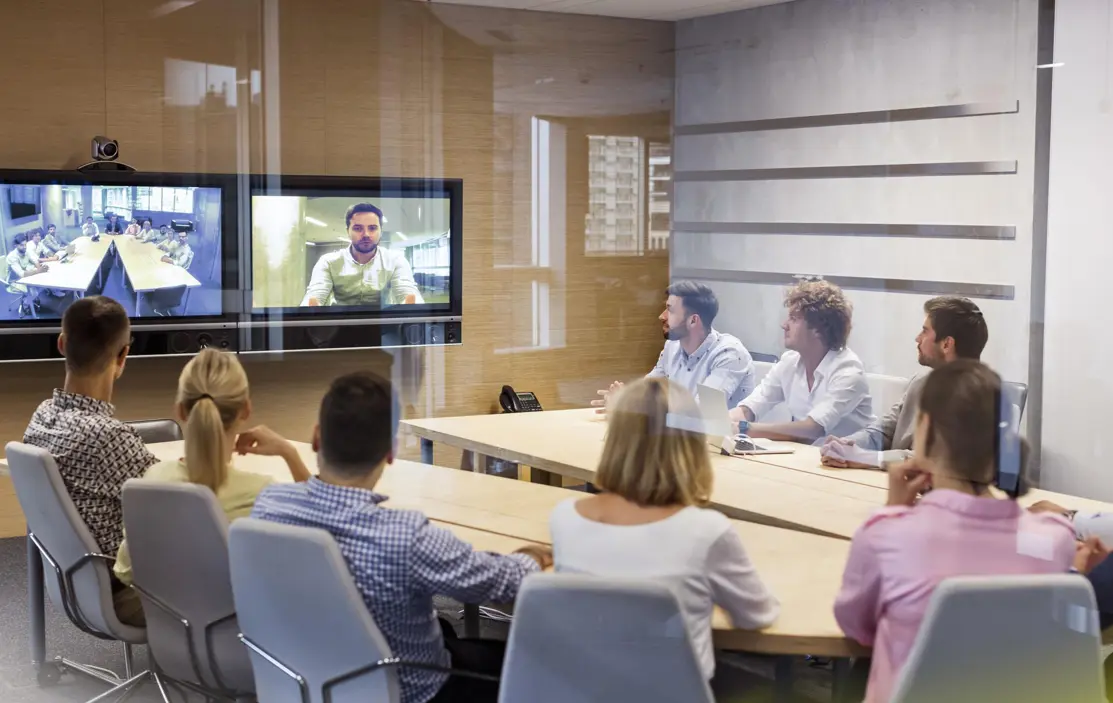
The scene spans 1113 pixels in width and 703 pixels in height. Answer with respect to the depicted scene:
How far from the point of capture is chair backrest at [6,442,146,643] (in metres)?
3.05

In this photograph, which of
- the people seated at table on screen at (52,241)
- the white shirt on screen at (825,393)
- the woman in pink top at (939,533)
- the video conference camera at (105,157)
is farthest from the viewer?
the video conference camera at (105,157)

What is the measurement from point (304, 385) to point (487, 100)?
98cm

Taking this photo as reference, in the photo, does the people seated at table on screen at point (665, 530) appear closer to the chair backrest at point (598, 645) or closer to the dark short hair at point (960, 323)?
the chair backrest at point (598, 645)

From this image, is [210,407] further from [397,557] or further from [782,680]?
[782,680]

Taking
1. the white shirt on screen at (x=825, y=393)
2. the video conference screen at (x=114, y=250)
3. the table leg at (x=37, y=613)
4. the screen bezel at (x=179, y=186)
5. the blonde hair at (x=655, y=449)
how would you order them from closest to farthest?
the blonde hair at (x=655, y=449), the white shirt on screen at (x=825, y=393), the table leg at (x=37, y=613), the screen bezel at (x=179, y=186), the video conference screen at (x=114, y=250)

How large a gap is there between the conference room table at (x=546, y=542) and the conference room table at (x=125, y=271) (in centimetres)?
85

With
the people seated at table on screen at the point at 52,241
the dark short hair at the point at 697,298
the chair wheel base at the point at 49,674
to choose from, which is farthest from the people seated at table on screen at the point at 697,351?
the people seated at table on screen at the point at 52,241

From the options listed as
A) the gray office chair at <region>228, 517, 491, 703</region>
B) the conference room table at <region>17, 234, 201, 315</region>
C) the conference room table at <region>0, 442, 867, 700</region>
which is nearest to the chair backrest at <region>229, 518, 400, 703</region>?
the gray office chair at <region>228, 517, 491, 703</region>

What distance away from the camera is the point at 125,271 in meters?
4.24

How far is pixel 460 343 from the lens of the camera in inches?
139

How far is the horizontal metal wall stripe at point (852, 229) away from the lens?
2.70m

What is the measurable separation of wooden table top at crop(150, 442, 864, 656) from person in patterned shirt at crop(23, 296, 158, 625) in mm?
136

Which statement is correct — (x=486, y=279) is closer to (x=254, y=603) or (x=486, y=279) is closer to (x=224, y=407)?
(x=224, y=407)

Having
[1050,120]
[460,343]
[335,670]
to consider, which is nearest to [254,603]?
[335,670]
